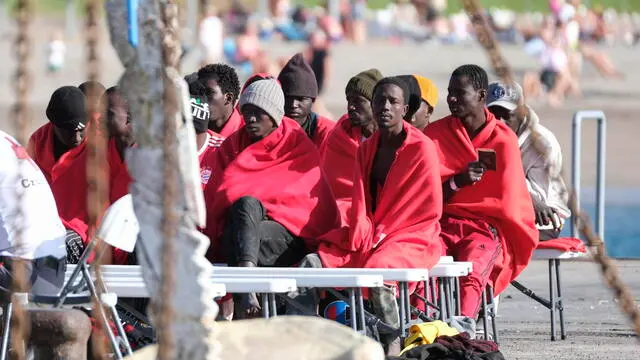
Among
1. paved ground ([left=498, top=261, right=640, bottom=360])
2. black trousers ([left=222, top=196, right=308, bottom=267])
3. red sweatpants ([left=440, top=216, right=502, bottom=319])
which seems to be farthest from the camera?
paved ground ([left=498, top=261, right=640, bottom=360])

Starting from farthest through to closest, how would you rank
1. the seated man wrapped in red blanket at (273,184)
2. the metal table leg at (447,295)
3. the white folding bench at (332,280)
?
the seated man wrapped in red blanket at (273,184) < the metal table leg at (447,295) < the white folding bench at (332,280)

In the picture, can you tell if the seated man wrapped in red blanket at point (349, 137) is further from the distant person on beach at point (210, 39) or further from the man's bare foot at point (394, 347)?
the distant person on beach at point (210, 39)

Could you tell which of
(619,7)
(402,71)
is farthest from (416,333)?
(619,7)

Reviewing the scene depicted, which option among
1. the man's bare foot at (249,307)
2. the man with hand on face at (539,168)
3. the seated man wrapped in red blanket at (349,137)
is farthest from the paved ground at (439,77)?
the man's bare foot at (249,307)

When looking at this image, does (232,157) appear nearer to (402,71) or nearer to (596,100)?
(596,100)

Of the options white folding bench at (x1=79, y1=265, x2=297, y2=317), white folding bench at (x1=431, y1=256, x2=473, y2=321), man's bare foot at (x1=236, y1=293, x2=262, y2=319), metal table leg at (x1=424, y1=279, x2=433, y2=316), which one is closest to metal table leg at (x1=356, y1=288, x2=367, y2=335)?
white folding bench at (x1=79, y1=265, x2=297, y2=317)

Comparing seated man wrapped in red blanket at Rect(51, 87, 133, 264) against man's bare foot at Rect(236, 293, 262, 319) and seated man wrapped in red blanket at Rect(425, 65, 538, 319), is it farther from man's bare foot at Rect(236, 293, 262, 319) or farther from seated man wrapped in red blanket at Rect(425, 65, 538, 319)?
seated man wrapped in red blanket at Rect(425, 65, 538, 319)

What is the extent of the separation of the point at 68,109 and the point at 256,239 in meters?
1.43

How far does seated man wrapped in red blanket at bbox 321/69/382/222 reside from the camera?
9070mm

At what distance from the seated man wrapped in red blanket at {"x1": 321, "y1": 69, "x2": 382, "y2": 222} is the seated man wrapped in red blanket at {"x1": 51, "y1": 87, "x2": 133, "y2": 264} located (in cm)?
122

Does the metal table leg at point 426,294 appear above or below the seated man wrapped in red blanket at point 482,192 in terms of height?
below

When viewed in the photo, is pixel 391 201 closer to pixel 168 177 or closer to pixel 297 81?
→ pixel 297 81

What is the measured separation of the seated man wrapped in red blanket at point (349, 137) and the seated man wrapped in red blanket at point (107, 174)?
1.22m

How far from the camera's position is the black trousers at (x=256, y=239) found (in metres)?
7.73
